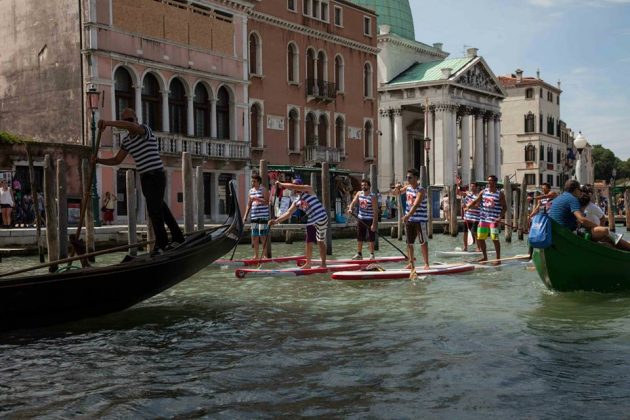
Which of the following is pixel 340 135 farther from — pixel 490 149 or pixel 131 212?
pixel 131 212

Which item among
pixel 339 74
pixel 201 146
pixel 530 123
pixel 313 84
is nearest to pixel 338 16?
pixel 339 74

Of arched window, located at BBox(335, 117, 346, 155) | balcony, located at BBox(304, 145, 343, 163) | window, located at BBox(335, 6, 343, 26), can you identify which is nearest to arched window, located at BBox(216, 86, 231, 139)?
balcony, located at BBox(304, 145, 343, 163)

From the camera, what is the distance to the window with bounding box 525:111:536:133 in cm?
6166

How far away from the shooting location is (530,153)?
203ft

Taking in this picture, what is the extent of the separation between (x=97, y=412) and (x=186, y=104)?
22.0m

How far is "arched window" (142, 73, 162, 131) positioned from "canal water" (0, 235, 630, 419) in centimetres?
1609

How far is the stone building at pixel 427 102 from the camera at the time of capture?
42656 millimetres

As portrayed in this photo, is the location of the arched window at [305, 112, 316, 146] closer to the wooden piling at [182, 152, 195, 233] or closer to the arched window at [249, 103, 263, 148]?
the arched window at [249, 103, 263, 148]

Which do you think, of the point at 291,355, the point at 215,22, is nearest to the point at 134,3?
the point at 215,22

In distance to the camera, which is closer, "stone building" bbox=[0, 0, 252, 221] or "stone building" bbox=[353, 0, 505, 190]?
"stone building" bbox=[0, 0, 252, 221]

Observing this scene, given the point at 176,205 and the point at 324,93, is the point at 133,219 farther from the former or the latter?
the point at 324,93

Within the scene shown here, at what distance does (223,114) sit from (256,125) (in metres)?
2.19

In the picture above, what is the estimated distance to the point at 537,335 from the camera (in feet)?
22.6

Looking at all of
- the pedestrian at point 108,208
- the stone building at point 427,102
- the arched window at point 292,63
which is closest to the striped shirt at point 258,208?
the pedestrian at point 108,208
